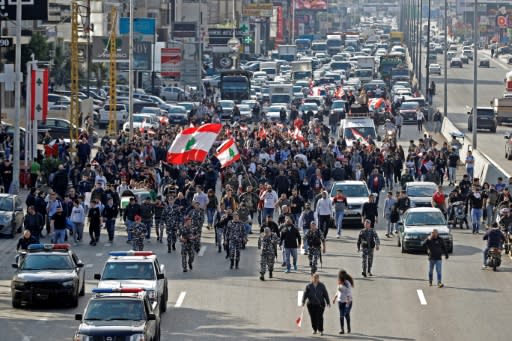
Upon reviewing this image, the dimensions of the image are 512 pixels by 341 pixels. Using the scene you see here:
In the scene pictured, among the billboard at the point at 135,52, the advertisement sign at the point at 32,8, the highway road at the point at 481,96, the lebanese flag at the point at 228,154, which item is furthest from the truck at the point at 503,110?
the lebanese flag at the point at 228,154

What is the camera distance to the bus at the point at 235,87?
99188mm

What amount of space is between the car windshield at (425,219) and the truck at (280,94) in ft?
178

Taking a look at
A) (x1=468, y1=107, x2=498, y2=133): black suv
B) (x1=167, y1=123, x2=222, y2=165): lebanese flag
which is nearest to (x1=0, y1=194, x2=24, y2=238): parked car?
(x1=167, y1=123, x2=222, y2=165): lebanese flag

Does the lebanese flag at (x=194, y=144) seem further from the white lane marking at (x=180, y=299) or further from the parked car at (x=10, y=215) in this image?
the white lane marking at (x=180, y=299)

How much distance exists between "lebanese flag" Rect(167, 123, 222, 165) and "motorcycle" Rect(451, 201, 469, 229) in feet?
22.7

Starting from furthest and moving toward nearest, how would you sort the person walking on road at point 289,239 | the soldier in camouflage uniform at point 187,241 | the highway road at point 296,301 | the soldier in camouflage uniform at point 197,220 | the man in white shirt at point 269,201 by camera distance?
the man in white shirt at point 269,201, the soldier in camouflage uniform at point 197,220, the soldier in camouflage uniform at point 187,241, the person walking on road at point 289,239, the highway road at point 296,301

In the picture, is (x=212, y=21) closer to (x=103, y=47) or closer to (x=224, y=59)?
(x=224, y=59)

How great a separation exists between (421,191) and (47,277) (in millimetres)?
17739

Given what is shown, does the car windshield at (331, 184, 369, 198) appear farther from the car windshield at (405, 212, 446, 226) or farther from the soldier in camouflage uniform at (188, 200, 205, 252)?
the soldier in camouflage uniform at (188, 200, 205, 252)

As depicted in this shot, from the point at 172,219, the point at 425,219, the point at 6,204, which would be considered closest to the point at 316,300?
the point at 172,219

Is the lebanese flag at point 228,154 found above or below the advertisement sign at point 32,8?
below

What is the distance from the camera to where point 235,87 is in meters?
99.4

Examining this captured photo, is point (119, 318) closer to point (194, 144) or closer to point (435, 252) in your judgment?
point (435, 252)

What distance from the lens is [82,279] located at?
31.3m
